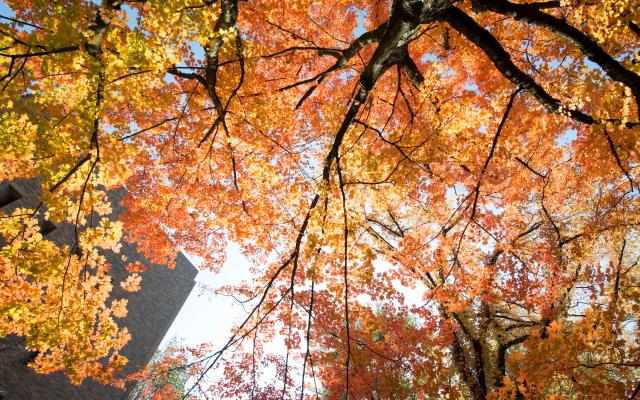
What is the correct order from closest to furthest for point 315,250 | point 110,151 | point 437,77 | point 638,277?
point 110,151 < point 315,250 < point 437,77 < point 638,277

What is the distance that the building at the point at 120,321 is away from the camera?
11.0 metres

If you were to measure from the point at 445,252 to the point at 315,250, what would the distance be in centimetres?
701

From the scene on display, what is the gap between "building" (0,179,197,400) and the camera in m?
11.0

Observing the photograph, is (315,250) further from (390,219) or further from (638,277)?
(638,277)

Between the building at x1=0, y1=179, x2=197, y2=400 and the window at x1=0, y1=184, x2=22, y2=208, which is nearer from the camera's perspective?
the building at x1=0, y1=179, x2=197, y2=400

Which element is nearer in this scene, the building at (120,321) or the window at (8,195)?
the building at (120,321)

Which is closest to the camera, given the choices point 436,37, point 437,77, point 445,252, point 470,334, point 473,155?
point 437,77

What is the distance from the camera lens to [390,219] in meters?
12.7

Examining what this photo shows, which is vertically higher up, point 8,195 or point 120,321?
point 8,195

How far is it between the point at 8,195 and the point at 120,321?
720cm

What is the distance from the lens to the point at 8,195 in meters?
11.6

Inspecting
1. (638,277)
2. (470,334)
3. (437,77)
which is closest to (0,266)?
(437,77)

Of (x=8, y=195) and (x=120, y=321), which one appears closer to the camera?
(x=8, y=195)

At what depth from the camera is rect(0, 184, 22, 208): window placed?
11.4 metres
